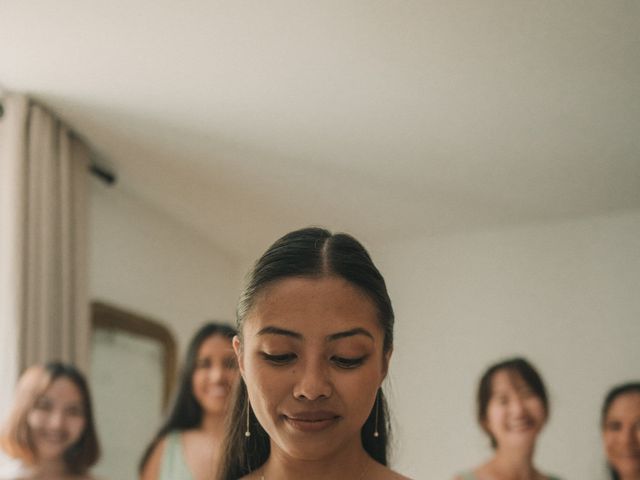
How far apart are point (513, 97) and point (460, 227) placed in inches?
6.4

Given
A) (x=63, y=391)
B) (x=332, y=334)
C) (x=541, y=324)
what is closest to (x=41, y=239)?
(x=63, y=391)

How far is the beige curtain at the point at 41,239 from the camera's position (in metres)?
1.46

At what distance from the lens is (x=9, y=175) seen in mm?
1493

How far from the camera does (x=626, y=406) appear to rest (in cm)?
72

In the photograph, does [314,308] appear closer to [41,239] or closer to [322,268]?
[322,268]

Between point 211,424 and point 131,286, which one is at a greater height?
point 131,286

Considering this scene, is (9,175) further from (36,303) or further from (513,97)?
(513,97)

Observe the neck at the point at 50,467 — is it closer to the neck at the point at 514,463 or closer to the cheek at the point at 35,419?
the cheek at the point at 35,419

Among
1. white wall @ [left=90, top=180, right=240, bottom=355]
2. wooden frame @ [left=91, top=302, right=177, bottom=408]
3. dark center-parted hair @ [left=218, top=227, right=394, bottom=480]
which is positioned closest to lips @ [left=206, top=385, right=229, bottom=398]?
white wall @ [left=90, top=180, right=240, bottom=355]

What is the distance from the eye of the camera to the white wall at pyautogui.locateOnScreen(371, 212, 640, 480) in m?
0.62

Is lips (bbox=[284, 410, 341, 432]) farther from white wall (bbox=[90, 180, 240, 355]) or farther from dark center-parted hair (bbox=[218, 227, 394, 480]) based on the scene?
white wall (bbox=[90, 180, 240, 355])

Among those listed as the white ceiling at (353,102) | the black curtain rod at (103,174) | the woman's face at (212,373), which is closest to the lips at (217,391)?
the woman's face at (212,373)

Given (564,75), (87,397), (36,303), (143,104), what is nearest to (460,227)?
(564,75)

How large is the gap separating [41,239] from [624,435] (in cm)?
121
